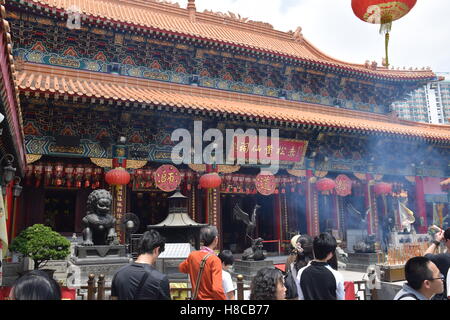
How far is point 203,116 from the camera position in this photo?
9.35 m

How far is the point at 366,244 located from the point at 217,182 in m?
4.43

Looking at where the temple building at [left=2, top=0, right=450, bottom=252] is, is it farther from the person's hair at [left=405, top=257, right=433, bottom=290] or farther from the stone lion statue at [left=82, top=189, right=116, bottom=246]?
the person's hair at [left=405, top=257, right=433, bottom=290]

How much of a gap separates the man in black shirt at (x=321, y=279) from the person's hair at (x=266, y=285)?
1.85 ft

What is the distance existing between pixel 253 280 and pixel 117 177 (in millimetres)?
6805

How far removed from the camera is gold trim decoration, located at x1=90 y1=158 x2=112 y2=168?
343 inches

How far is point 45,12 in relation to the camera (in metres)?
8.55

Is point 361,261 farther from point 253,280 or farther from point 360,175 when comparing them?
point 253,280

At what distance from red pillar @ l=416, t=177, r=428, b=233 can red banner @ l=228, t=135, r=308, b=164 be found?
5.56 meters

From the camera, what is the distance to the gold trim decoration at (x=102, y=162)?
871 centimetres

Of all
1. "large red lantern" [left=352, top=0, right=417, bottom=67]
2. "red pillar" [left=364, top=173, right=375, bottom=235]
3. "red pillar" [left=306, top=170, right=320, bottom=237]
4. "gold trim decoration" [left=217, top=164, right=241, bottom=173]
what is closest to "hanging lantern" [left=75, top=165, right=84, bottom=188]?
"gold trim decoration" [left=217, top=164, right=241, bottom=173]

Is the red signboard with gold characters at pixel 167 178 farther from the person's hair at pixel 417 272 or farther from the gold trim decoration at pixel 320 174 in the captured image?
the person's hair at pixel 417 272
